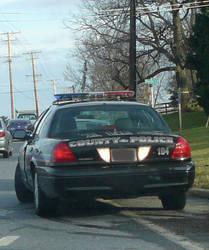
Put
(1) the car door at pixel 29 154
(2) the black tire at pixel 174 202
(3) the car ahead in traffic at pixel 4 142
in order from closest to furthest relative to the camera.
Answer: (2) the black tire at pixel 174 202
(1) the car door at pixel 29 154
(3) the car ahead in traffic at pixel 4 142

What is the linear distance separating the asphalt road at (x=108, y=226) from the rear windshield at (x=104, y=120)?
3.97 ft

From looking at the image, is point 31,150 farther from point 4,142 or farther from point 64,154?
point 4,142

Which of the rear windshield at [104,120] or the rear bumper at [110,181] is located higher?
the rear windshield at [104,120]

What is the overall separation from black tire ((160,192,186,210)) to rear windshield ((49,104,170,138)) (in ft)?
3.20

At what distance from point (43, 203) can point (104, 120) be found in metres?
1.46

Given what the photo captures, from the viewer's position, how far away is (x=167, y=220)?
9430 mm

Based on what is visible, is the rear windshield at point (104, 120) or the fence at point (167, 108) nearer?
the rear windshield at point (104, 120)

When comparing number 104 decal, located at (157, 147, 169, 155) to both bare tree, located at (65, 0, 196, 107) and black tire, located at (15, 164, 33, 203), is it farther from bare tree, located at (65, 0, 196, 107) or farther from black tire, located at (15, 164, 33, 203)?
bare tree, located at (65, 0, 196, 107)

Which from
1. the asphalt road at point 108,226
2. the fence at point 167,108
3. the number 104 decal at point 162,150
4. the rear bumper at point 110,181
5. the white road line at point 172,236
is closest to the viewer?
the white road line at point 172,236

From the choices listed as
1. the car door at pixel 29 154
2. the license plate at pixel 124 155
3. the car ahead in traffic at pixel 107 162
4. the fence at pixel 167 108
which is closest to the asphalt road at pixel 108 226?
the car ahead in traffic at pixel 107 162

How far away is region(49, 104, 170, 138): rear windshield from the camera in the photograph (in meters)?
9.86

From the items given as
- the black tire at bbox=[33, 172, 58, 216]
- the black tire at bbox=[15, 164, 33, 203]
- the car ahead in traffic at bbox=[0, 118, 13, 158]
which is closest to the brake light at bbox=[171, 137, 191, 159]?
the black tire at bbox=[33, 172, 58, 216]

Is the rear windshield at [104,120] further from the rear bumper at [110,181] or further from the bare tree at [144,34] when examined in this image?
the bare tree at [144,34]

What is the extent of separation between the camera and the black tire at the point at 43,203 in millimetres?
9742
